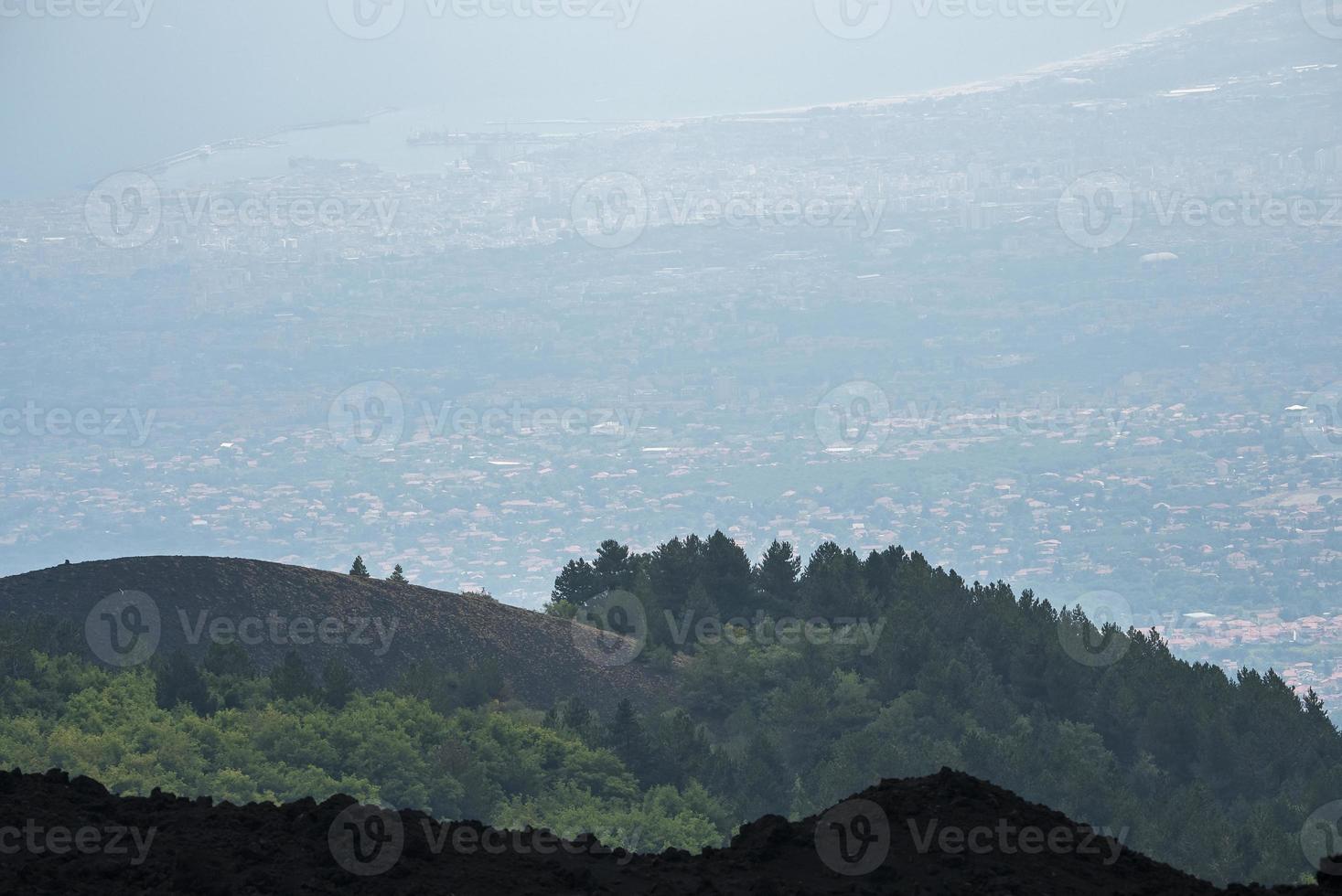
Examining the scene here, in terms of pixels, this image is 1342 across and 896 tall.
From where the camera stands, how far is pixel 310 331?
531ft

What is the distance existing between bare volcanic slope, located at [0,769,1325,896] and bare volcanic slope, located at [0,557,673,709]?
30.9 feet

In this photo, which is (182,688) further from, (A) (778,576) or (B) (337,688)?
(A) (778,576)

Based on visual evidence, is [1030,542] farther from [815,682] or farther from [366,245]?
[815,682]

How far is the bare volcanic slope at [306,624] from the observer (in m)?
18.2

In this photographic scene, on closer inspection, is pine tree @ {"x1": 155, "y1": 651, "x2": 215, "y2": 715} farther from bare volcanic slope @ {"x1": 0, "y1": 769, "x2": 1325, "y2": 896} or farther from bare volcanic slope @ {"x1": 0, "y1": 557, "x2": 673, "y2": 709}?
bare volcanic slope @ {"x1": 0, "y1": 769, "x2": 1325, "y2": 896}

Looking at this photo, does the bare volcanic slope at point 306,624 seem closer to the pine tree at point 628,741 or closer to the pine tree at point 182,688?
the pine tree at point 182,688

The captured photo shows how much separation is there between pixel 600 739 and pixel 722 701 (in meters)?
3.11

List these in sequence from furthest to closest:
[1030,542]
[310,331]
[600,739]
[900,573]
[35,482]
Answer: [310,331]
[35,482]
[1030,542]
[900,573]
[600,739]

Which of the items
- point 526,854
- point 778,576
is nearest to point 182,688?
point 526,854

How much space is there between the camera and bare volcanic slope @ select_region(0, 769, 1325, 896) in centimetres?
758

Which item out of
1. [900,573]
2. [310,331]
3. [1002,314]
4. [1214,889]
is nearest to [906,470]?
[1002,314]

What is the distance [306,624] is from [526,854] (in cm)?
1104

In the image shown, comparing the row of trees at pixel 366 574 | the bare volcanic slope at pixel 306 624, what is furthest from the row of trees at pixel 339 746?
the row of trees at pixel 366 574

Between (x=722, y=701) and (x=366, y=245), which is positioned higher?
(x=366, y=245)
